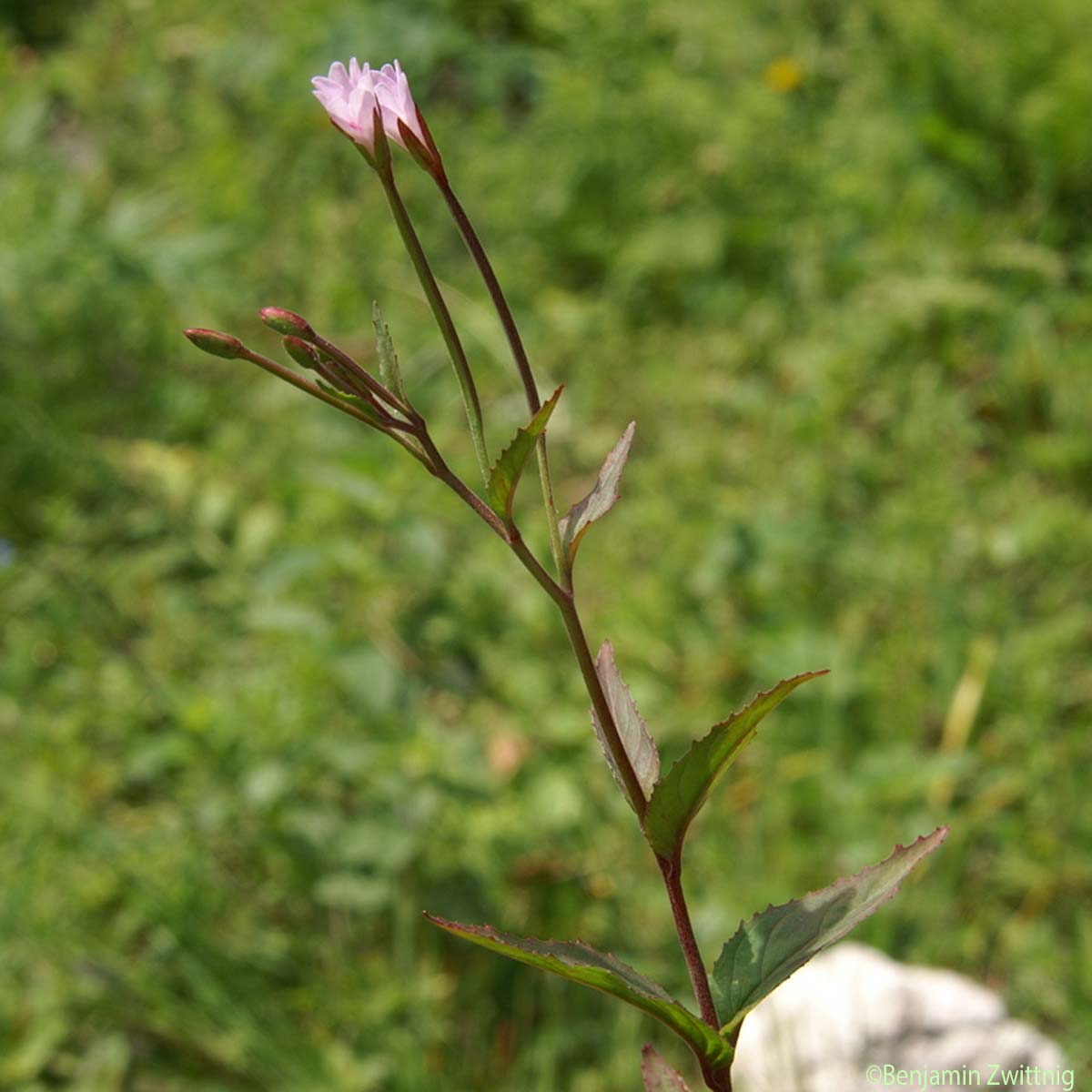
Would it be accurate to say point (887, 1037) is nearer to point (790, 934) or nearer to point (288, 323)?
point (790, 934)

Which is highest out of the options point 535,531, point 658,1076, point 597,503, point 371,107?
point 535,531

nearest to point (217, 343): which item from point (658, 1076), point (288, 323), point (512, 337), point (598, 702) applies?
point (288, 323)

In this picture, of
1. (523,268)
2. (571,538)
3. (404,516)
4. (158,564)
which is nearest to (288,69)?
(523,268)

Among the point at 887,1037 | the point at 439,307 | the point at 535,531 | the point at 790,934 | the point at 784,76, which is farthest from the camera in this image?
the point at 784,76

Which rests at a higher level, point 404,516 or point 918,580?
point 918,580

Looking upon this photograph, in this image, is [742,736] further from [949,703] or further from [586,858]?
[949,703]

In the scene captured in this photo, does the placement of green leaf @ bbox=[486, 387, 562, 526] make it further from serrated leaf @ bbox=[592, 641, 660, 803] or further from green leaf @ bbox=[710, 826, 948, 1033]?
green leaf @ bbox=[710, 826, 948, 1033]

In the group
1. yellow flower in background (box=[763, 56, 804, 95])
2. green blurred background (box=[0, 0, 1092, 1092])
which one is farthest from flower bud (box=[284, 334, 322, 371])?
yellow flower in background (box=[763, 56, 804, 95])
